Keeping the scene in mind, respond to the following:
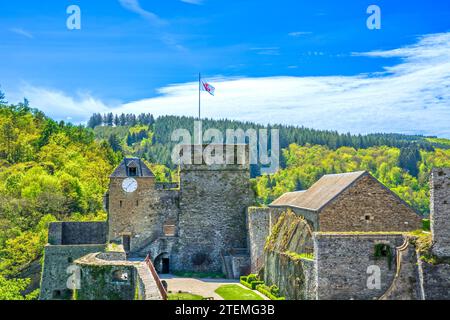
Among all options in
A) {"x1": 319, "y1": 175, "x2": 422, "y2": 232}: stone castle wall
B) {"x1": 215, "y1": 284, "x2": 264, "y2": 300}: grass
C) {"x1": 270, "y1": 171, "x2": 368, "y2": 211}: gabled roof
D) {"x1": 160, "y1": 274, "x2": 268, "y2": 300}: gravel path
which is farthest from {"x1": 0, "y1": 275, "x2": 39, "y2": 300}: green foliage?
{"x1": 319, "y1": 175, "x2": 422, "y2": 232}: stone castle wall

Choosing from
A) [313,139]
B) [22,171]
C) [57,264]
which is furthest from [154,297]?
[313,139]

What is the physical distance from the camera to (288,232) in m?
37.2

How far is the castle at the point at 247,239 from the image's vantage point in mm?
28312

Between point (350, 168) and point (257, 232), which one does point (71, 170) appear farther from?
point (350, 168)

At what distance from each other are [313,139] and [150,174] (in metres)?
144

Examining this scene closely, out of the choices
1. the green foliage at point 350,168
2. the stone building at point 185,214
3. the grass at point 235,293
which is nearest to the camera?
the grass at point 235,293

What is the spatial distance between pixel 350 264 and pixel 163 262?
900 inches

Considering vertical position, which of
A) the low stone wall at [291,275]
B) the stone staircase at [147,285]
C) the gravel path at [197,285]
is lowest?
the gravel path at [197,285]

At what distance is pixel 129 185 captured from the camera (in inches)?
1937

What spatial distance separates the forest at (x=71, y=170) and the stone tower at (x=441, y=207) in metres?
24.3

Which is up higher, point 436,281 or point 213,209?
point 213,209

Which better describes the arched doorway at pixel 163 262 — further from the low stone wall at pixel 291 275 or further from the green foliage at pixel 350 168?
the green foliage at pixel 350 168

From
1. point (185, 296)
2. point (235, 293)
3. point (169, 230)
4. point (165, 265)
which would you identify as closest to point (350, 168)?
point (169, 230)

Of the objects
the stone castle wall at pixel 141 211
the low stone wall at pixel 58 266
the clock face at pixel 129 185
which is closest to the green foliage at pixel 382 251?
the low stone wall at pixel 58 266
